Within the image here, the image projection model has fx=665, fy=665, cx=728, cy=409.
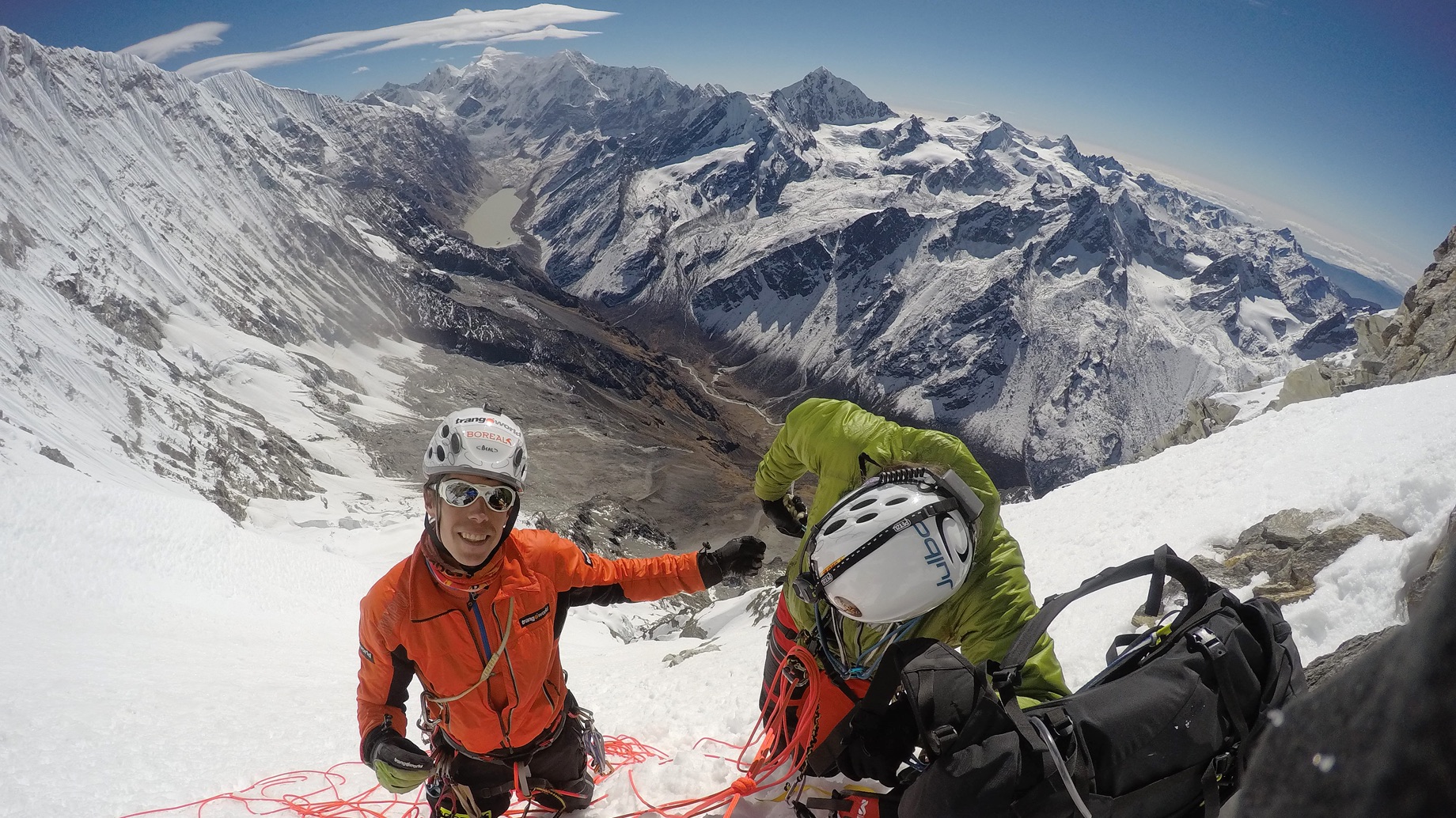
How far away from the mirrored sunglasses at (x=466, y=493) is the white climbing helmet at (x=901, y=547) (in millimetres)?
2328

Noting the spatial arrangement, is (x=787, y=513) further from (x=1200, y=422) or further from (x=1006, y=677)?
(x=1200, y=422)

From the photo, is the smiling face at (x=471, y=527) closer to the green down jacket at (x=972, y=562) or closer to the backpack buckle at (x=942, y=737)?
the green down jacket at (x=972, y=562)

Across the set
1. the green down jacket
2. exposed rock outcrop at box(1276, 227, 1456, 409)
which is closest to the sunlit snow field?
the green down jacket

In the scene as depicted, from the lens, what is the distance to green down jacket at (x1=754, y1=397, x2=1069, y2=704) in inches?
157

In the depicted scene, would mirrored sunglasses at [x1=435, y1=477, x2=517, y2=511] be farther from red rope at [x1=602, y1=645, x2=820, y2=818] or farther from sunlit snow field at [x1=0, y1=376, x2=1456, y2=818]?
sunlit snow field at [x1=0, y1=376, x2=1456, y2=818]

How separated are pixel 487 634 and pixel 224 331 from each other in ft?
511

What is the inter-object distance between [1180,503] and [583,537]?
79.0 metres

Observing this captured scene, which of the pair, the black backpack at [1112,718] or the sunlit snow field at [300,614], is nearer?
the black backpack at [1112,718]

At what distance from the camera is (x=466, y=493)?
4746mm

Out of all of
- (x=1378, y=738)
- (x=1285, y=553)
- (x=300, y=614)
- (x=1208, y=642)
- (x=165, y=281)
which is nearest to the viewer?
(x=1378, y=738)

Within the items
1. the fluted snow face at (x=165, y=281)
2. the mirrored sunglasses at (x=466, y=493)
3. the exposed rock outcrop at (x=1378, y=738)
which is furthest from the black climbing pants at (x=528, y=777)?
the fluted snow face at (x=165, y=281)

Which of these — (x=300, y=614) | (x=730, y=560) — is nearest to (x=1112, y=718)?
(x=730, y=560)

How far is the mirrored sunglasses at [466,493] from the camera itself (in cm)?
472

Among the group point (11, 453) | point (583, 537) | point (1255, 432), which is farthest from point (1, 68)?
point (1255, 432)
